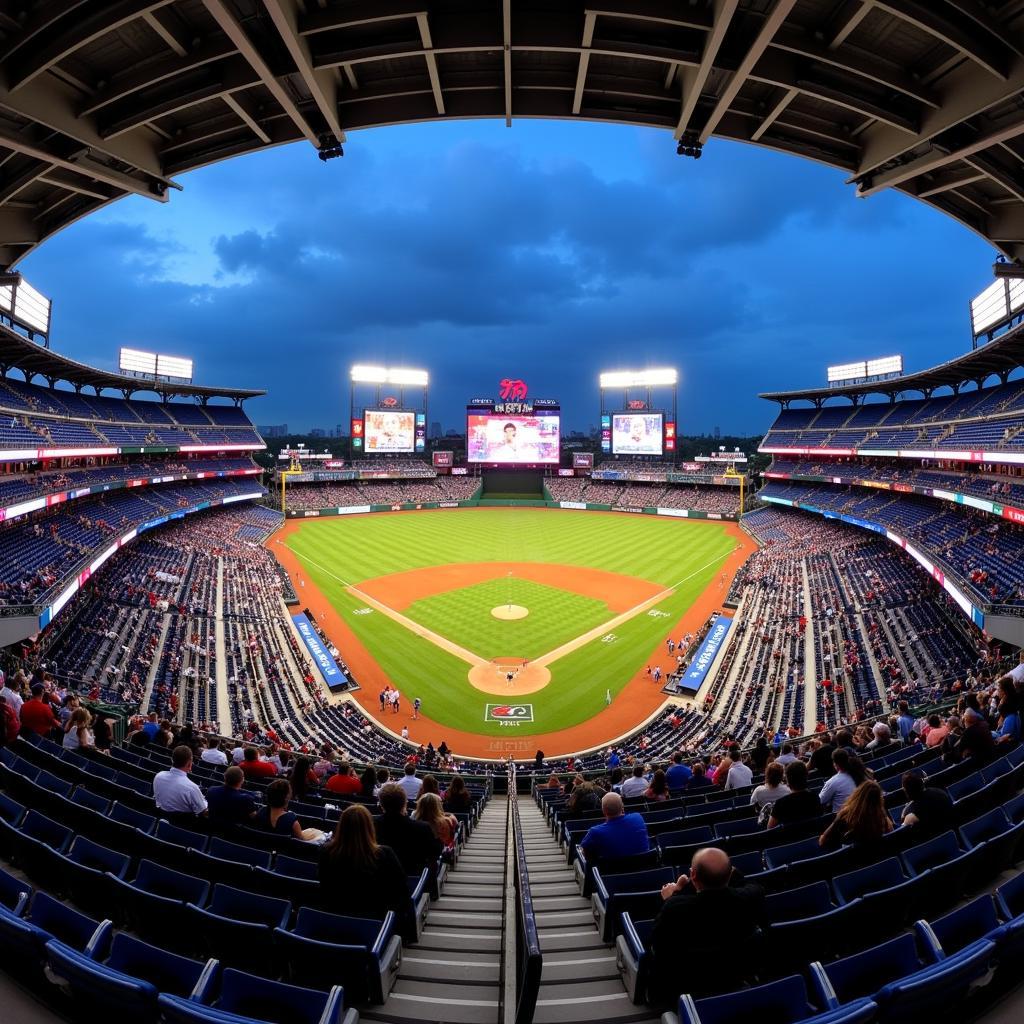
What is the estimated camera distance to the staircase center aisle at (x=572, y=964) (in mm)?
3783

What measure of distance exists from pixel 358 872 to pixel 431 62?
26.8 feet

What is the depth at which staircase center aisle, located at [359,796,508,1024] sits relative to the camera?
385 centimetres

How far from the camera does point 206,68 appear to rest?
7.01m

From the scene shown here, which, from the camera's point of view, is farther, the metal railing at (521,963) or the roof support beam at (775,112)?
the roof support beam at (775,112)

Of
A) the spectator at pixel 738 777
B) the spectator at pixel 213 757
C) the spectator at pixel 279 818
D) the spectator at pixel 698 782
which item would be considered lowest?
the spectator at pixel 698 782

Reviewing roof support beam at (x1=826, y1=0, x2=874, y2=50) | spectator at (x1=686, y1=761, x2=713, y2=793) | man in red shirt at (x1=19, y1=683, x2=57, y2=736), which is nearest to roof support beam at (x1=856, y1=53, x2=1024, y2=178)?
roof support beam at (x1=826, y1=0, x2=874, y2=50)

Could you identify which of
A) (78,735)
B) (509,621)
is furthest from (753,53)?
(509,621)

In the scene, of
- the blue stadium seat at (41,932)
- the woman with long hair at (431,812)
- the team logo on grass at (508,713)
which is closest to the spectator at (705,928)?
the woman with long hair at (431,812)

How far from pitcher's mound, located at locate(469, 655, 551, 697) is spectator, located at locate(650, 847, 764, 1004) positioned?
71.4 feet

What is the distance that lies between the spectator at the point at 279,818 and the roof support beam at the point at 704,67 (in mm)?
8770

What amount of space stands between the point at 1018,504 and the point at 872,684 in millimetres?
10993

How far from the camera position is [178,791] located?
21.5 feet

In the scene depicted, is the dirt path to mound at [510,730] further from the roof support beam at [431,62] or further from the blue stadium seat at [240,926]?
the roof support beam at [431,62]

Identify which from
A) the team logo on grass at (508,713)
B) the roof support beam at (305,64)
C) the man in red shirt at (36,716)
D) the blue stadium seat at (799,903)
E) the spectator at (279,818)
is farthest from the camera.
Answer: the team logo on grass at (508,713)
